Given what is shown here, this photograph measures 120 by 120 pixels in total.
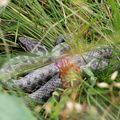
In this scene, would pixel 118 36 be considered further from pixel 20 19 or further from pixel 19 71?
pixel 20 19

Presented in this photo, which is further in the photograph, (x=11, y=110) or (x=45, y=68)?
(x=45, y=68)

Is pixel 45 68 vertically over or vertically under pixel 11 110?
under

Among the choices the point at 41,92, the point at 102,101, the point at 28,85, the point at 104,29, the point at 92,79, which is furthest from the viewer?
the point at 104,29

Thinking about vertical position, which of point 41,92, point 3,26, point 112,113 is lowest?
point 112,113

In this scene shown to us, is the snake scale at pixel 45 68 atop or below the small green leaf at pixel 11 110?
below

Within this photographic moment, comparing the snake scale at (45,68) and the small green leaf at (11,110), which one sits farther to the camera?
the snake scale at (45,68)

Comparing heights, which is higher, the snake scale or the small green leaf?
the small green leaf

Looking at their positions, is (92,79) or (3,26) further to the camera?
(3,26)

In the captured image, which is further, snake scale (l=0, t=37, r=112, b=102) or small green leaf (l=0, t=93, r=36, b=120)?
snake scale (l=0, t=37, r=112, b=102)

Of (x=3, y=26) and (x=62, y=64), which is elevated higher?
(x=3, y=26)

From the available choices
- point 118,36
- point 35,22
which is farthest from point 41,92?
point 35,22

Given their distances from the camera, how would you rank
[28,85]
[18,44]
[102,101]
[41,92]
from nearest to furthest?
[102,101]
[41,92]
[28,85]
[18,44]
